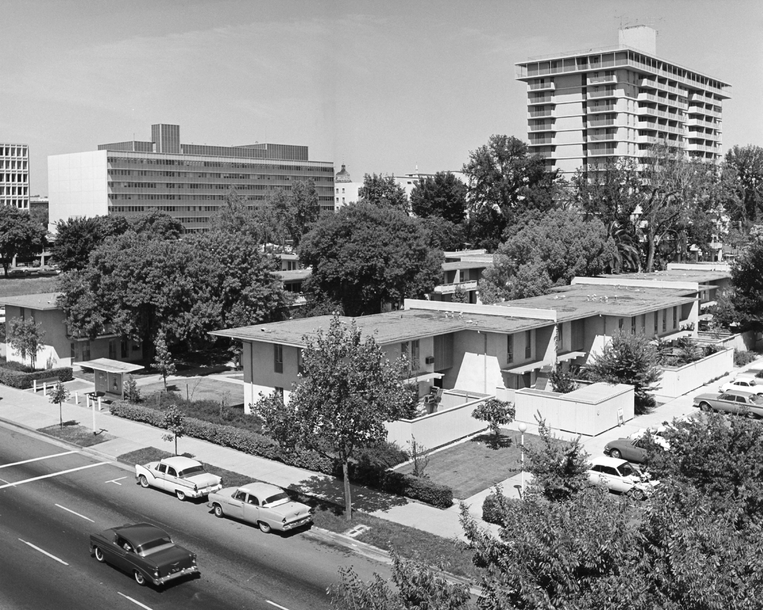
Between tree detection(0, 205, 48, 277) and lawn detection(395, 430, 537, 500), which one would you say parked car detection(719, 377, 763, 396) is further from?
tree detection(0, 205, 48, 277)

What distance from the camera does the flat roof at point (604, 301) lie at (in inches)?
2039

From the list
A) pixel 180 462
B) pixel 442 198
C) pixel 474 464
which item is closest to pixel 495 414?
pixel 474 464

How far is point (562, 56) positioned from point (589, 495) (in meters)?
137

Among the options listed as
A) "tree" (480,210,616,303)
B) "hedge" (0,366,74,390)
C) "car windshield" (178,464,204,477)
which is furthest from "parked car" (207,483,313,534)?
"tree" (480,210,616,303)

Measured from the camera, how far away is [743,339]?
64.0 m

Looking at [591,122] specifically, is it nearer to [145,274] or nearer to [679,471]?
[145,274]

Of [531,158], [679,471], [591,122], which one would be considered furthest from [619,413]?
[591,122]

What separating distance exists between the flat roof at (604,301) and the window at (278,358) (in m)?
15.5

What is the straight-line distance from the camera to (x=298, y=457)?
35875 millimetres

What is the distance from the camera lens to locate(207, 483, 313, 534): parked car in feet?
92.2

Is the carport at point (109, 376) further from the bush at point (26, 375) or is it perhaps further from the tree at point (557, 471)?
the tree at point (557, 471)

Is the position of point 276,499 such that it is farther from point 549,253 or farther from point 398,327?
point 549,253

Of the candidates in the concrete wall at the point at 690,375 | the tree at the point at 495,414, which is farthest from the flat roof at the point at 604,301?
the tree at the point at 495,414

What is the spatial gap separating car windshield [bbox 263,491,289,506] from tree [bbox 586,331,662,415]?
22.9 meters
